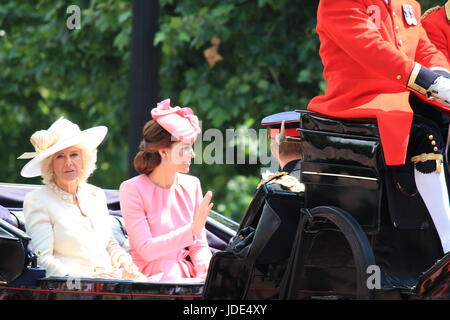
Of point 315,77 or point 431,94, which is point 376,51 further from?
point 315,77

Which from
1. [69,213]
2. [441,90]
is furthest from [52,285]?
[441,90]


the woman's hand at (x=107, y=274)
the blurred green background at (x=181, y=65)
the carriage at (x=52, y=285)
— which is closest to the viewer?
the carriage at (x=52, y=285)

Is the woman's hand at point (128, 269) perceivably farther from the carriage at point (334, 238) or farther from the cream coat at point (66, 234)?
the carriage at point (334, 238)

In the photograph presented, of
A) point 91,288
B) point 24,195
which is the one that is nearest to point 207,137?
point 24,195

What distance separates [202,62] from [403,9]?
465 cm

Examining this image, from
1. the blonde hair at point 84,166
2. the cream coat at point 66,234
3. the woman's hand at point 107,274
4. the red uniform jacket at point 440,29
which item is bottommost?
the woman's hand at point 107,274

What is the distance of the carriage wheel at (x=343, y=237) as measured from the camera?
3457 mm

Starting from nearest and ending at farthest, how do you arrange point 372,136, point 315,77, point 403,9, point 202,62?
1. point 372,136
2. point 403,9
3. point 315,77
4. point 202,62

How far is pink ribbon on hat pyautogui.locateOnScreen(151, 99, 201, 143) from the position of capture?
483cm

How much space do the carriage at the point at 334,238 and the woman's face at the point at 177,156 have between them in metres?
0.84

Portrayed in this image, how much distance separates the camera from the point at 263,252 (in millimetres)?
3867

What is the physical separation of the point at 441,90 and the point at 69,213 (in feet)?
6.66

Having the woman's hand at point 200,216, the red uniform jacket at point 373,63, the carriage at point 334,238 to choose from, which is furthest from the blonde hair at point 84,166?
the red uniform jacket at point 373,63

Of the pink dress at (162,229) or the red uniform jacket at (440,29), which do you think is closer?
the red uniform jacket at (440,29)
